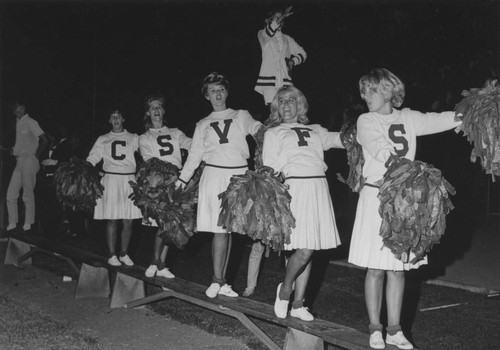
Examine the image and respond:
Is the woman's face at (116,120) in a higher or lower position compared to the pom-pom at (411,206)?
higher

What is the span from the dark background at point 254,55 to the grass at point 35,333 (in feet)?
12.6

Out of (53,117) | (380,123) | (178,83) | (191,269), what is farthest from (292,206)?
(53,117)

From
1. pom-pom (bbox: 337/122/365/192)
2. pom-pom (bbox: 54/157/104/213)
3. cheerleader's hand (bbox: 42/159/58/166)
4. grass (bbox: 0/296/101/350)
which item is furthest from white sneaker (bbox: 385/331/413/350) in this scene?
cheerleader's hand (bbox: 42/159/58/166)

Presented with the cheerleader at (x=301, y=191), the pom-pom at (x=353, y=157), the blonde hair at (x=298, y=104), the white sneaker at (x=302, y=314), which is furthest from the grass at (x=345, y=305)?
the blonde hair at (x=298, y=104)

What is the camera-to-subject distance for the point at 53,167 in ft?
42.4

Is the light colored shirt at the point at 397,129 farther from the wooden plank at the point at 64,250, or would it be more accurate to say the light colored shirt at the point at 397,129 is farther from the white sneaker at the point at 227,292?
the wooden plank at the point at 64,250

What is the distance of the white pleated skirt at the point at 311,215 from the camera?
5.84 metres

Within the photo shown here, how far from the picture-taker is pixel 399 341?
5012 millimetres

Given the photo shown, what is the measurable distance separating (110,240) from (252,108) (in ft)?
20.3

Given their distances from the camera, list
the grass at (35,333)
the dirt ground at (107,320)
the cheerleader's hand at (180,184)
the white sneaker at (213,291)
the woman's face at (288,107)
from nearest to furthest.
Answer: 1. the woman's face at (288,107)
2. the grass at (35,333)
3. the dirt ground at (107,320)
4. the white sneaker at (213,291)
5. the cheerleader's hand at (180,184)

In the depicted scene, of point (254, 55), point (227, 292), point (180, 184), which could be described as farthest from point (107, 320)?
point (254, 55)

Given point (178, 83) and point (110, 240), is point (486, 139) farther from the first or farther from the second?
point (178, 83)

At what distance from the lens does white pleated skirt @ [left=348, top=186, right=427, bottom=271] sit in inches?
199

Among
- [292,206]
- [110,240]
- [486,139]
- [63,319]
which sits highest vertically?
[486,139]
